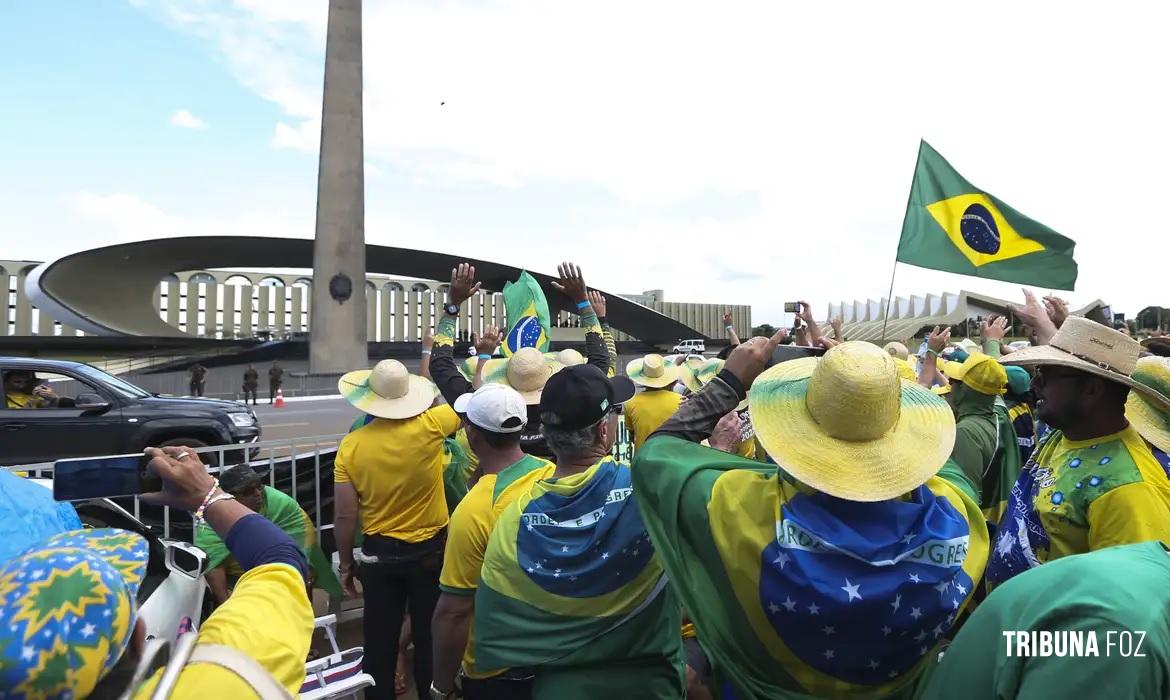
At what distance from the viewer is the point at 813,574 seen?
1347 millimetres

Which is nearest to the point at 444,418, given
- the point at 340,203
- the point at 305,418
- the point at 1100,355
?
the point at 1100,355

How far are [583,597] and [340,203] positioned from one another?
26442 mm

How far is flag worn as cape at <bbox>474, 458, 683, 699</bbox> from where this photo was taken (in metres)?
1.96

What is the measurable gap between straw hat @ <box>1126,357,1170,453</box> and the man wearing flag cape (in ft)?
6.65

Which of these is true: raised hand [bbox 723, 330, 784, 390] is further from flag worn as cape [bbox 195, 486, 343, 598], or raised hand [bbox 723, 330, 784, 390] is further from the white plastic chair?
flag worn as cape [bbox 195, 486, 343, 598]

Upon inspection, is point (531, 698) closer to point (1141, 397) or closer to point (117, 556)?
point (117, 556)

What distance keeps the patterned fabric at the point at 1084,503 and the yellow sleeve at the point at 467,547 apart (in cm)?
201

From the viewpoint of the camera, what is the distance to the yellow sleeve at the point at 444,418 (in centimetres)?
368

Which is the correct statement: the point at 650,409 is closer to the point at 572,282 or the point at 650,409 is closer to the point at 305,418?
the point at 572,282

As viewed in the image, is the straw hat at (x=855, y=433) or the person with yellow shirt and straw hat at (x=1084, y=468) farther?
the person with yellow shirt and straw hat at (x=1084, y=468)

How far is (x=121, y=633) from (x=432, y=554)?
271cm

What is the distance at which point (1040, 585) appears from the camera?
3.35ft

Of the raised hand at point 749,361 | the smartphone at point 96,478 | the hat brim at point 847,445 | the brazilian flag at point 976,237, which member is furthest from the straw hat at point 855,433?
the brazilian flag at point 976,237

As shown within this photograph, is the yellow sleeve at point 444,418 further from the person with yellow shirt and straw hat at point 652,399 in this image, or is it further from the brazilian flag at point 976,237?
the brazilian flag at point 976,237
